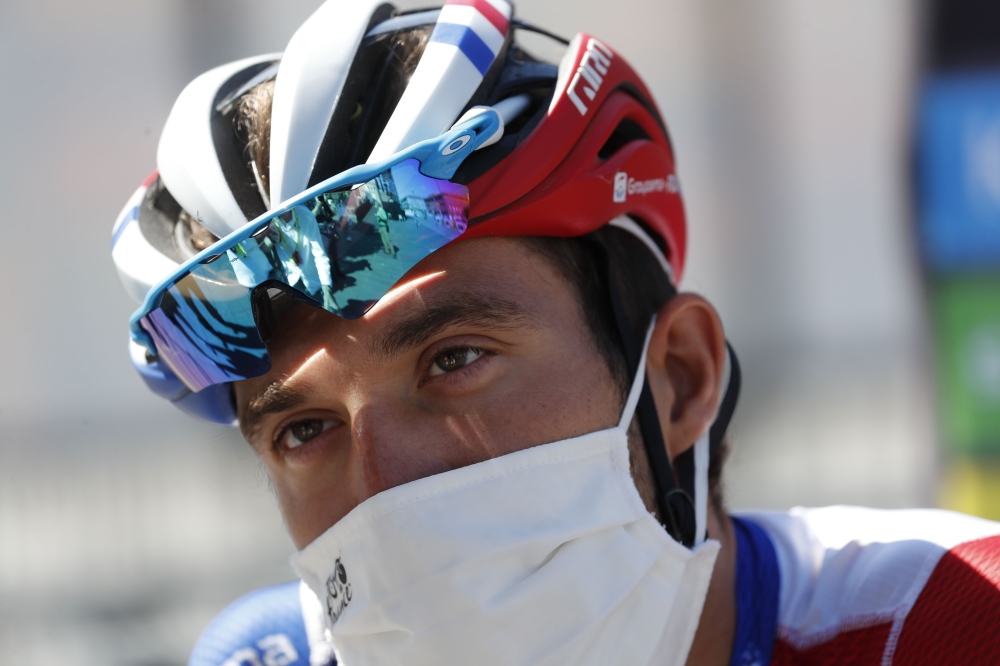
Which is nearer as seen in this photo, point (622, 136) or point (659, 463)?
point (659, 463)

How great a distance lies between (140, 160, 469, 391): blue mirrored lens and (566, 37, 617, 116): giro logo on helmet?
1.35 feet

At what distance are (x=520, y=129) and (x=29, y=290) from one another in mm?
2494

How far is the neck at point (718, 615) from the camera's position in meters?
1.93

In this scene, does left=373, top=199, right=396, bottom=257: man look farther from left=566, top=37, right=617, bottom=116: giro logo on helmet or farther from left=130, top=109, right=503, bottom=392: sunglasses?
left=566, top=37, right=617, bottom=116: giro logo on helmet

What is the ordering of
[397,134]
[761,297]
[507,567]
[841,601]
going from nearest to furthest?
[507,567]
[397,134]
[841,601]
[761,297]

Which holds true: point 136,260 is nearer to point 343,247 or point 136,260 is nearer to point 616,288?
point 343,247

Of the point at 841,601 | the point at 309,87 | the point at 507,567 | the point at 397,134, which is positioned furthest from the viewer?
the point at 841,601

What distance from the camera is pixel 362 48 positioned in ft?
6.37

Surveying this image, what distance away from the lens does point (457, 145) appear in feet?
5.40

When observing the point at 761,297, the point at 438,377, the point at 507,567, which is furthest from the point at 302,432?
the point at 761,297

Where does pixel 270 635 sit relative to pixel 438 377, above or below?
below

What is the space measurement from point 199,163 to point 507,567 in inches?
42.1

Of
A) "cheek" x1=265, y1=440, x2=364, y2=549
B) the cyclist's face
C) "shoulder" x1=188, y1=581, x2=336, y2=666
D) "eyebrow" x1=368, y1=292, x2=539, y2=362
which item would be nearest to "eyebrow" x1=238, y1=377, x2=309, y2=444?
the cyclist's face

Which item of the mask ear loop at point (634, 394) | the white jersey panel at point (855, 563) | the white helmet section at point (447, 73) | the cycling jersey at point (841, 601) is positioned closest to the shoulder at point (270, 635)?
the cycling jersey at point (841, 601)
